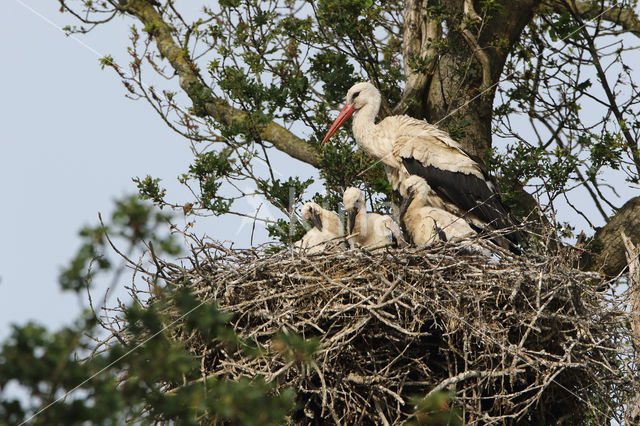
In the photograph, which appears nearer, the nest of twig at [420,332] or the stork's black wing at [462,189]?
the nest of twig at [420,332]

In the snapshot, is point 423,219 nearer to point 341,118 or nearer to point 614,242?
point 341,118

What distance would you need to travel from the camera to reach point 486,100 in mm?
6828

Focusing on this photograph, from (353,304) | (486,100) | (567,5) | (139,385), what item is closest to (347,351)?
(353,304)

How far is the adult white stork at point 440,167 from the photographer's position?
582 cm

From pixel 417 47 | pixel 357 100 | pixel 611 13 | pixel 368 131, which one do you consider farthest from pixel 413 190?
pixel 611 13

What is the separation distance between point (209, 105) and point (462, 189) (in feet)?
7.53

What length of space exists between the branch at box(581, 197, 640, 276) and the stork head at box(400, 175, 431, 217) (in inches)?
57.4

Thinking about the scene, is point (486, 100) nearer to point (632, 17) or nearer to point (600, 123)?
point (600, 123)

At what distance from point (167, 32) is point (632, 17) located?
401 centimetres

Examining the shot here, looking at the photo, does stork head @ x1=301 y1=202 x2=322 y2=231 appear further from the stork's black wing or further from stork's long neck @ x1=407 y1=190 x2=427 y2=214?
the stork's black wing

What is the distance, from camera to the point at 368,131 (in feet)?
21.1

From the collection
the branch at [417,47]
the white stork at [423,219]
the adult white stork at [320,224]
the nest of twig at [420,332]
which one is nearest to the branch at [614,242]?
the white stork at [423,219]

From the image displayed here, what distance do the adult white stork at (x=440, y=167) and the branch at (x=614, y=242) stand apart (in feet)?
2.89

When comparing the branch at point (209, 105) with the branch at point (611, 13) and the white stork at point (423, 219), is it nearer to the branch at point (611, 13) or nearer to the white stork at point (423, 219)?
the white stork at point (423, 219)
